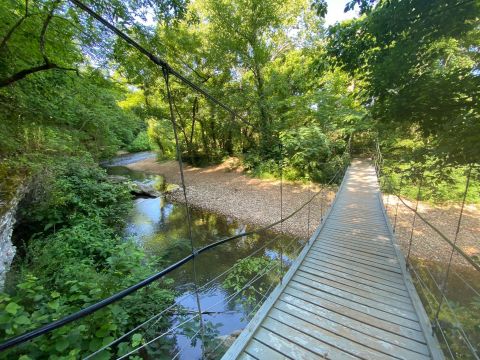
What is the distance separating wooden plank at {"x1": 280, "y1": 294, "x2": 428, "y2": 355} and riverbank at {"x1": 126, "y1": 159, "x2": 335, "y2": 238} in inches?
121

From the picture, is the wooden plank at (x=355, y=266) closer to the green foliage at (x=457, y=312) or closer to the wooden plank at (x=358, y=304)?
the green foliage at (x=457, y=312)

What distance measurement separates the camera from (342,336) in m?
1.71

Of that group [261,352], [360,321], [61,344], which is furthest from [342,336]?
[61,344]

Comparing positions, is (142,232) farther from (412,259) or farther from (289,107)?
(289,107)

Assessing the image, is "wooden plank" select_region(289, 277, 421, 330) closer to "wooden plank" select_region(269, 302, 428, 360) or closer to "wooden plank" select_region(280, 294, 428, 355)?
"wooden plank" select_region(280, 294, 428, 355)

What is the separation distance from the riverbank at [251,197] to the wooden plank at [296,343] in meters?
3.48

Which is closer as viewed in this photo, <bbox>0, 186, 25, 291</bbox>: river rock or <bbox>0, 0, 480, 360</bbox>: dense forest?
<bbox>0, 0, 480, 360</bbox>: dense forest

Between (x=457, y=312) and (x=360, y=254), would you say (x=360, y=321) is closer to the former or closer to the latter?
(x=360, y=254)

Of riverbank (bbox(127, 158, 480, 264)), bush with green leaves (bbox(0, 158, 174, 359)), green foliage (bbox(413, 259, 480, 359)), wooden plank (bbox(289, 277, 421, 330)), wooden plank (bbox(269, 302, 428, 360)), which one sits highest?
bush with green leaves (bbox(0, 158, 174, 359))

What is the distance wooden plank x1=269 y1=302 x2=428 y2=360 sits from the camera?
1.57 m

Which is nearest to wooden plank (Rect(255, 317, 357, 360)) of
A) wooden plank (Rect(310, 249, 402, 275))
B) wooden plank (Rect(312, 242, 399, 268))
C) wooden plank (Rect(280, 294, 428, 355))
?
wooden plank (Rect(280, 294, 428, 355))

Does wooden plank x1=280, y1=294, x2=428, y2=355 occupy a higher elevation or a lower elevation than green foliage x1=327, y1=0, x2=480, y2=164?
lower

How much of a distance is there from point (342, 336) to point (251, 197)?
230 inches

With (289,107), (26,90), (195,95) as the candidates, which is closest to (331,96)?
(289,107)
